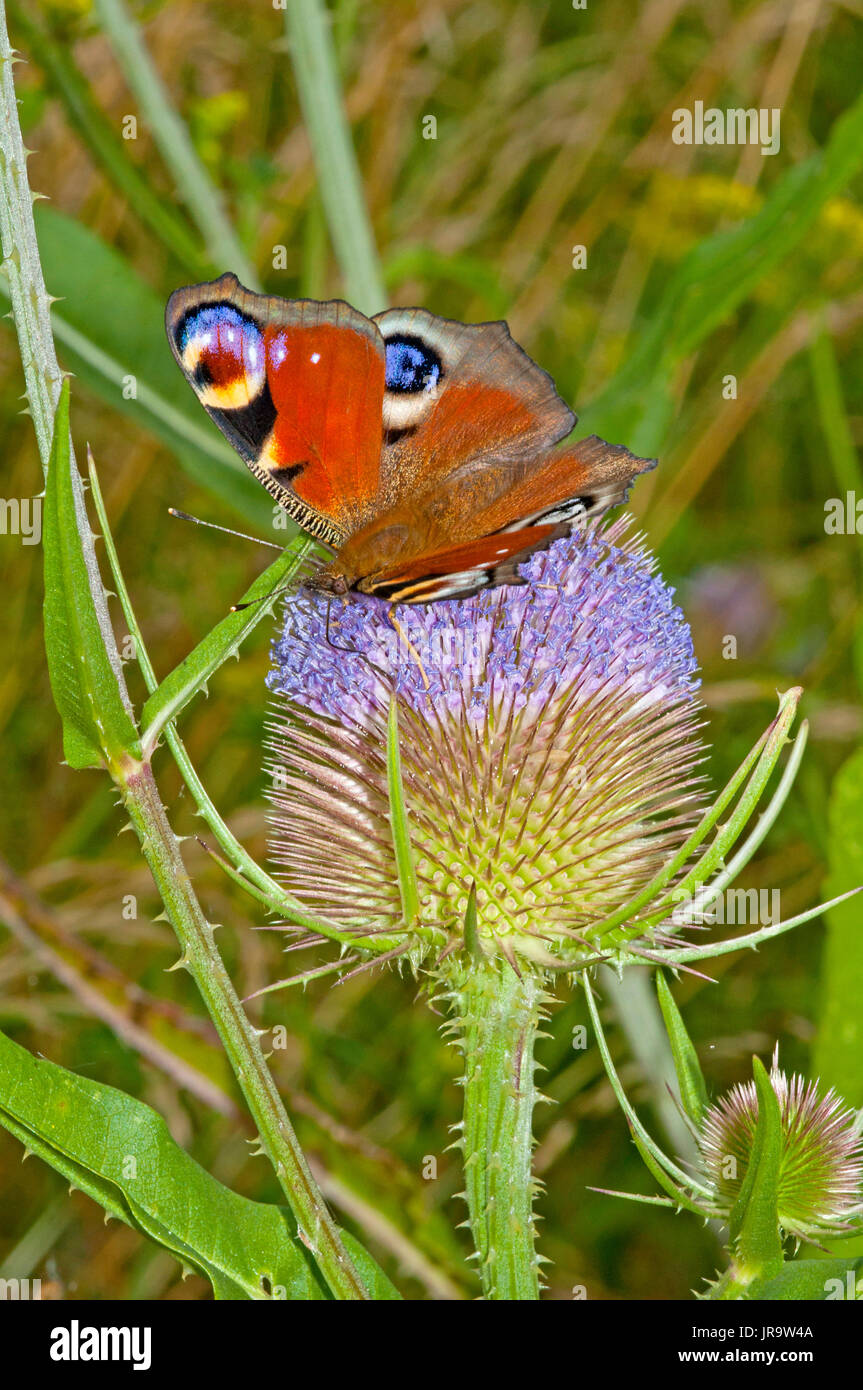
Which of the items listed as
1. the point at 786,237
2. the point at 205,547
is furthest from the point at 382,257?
the point at 786,237

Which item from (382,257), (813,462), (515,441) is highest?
(382,257)

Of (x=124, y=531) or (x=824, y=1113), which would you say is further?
(x=124, y=531)

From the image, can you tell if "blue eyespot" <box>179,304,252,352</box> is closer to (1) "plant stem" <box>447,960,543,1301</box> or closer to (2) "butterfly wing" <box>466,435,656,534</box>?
(2) "butterfly wing" <box>466,435,656,534</box>

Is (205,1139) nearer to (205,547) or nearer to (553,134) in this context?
(205,547)

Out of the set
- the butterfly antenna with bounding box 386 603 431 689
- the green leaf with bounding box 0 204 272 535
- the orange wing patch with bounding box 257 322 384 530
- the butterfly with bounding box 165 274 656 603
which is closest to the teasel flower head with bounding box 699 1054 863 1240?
the butterfly antenna with bounding box 386 603 431 689

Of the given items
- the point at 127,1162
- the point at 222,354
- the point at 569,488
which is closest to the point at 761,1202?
the point at 127,1162
